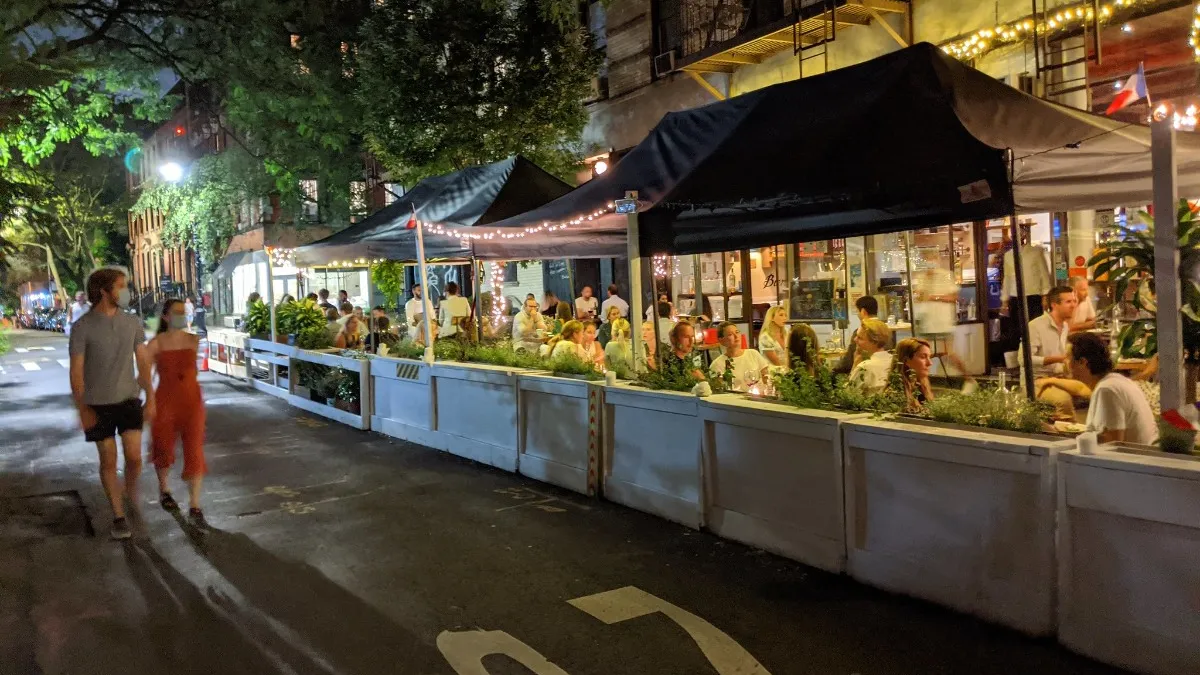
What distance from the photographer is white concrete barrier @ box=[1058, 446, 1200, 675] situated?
12.7 ft

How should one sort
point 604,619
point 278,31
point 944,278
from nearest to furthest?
1. point 604,619
2. point 944,278
3. point 278,31

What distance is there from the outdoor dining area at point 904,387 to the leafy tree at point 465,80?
475 cm

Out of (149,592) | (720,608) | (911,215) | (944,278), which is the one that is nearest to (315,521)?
(149,592)

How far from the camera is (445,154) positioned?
15.9 meters

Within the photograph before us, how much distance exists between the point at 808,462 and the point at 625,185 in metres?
3.26

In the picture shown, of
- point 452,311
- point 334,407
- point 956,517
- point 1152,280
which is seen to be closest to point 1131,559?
point 956,517

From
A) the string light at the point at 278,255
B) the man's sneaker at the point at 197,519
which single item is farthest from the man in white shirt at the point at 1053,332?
the string light at the point at 278,255

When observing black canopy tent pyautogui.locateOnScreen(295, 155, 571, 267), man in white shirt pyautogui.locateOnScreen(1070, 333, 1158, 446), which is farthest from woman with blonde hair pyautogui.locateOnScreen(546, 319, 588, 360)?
man in white shirt pyautogui.locateOnScreen(1070, 333, 1158, 446)

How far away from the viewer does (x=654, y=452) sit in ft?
23.2

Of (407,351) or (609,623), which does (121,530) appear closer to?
(609,623)

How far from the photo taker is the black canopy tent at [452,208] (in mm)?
11469

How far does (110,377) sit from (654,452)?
4129 millimetres

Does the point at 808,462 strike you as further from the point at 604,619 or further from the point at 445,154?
the point at 445,154

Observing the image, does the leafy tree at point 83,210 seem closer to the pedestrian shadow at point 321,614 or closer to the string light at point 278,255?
the string light at point 278,255
